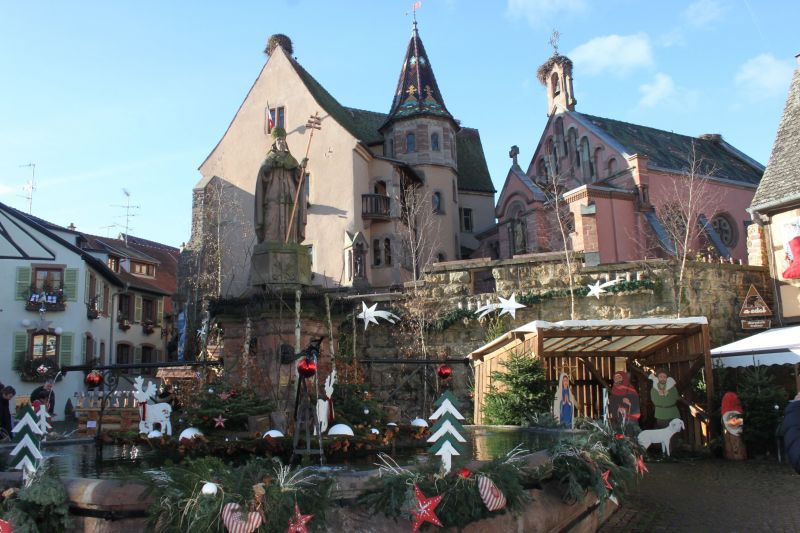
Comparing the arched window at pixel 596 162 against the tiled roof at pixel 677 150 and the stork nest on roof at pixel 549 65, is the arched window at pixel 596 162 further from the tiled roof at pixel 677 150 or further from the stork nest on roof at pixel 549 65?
the stork nest on roof at pixel 549 65

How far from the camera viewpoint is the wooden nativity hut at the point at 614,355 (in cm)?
1359

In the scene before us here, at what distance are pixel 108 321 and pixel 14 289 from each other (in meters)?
6.30

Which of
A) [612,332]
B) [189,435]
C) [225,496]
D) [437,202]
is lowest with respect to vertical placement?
[225,496]

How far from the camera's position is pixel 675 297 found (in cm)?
1967

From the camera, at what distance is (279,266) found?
9.78 meters

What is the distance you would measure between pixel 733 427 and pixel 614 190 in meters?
18.5

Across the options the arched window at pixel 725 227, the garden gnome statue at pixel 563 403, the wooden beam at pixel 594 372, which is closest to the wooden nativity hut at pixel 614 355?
the wooden beam at pixel 594 372

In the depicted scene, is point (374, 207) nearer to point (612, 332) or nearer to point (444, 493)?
point (612, 332)

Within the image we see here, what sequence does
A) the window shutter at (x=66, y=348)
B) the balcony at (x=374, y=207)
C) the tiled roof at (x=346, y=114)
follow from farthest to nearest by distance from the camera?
the tiled roof at (x=346, y=114), the balcony at (x=374, y=207), the window shutter at (x=66, y=348)

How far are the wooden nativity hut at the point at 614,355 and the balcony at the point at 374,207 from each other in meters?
16.7

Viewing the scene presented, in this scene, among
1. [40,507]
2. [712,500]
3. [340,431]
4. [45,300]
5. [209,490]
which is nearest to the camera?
[209,490]

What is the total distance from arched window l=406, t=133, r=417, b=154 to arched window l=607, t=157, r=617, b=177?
32.7ft

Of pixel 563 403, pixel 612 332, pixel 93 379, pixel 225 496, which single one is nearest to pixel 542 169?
pixel 612 332

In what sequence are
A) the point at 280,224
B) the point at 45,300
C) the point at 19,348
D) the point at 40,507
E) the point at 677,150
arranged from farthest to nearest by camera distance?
the point at 677,150, the point at 45,300, the point at 19,348, the point at 280,224, the point at 40,507
